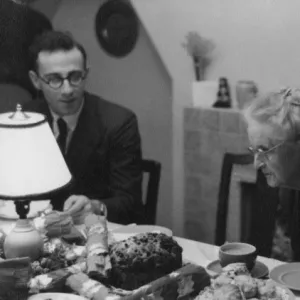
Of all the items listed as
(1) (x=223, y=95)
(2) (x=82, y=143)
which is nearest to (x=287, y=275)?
(2) (x=82, y=143)

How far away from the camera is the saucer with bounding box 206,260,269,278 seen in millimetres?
1714

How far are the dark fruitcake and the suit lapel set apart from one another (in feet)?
3.84

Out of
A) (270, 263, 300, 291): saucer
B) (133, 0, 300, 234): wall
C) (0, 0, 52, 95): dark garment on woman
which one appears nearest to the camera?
(270, 263, 300, 291): saucer

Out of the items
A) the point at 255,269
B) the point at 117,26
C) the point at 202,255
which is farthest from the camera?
the point at 117,26

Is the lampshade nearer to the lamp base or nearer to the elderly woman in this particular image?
the lamp base

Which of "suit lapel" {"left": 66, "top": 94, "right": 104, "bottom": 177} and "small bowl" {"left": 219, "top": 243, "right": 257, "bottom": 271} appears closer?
"small bowl" {"left": 219, "top": 243, "right": 257, "bottom": 271}

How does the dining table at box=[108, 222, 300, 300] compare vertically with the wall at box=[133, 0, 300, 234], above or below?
below

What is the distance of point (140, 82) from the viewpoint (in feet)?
14.5

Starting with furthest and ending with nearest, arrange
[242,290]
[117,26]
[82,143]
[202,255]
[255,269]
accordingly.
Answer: [117,26] < [82,143] < [202,255] < [255,269] < [242,290]

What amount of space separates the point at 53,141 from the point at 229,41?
2.06 metres

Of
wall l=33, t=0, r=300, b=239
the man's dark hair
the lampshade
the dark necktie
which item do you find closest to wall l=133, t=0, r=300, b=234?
wall l=33, t=0, r=300, b=239

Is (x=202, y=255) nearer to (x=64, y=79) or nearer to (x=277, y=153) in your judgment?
(x=277, y=153)

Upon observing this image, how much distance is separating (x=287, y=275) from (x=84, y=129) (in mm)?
1346

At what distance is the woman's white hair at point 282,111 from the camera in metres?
1.75
